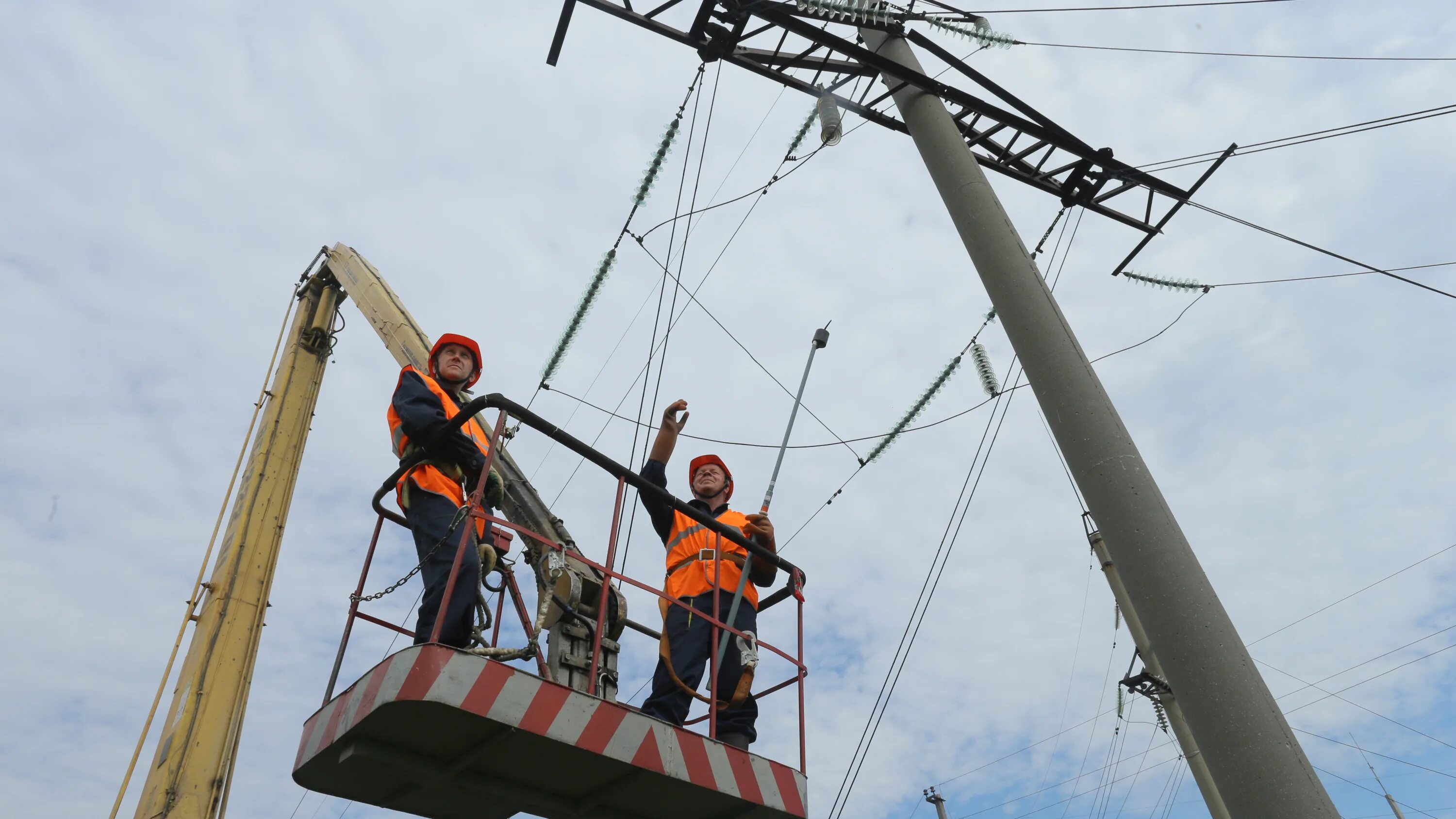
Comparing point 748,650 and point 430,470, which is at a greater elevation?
point 430,470

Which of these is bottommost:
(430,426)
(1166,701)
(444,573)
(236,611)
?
(444,573)

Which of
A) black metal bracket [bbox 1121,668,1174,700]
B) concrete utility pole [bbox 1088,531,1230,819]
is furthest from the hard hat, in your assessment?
black metal bracket [bbox 1121,668,1174,700]

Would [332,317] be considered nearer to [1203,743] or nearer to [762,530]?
[762,530]

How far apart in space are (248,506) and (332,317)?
2264 mm

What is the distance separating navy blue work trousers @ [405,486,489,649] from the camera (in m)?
4.04

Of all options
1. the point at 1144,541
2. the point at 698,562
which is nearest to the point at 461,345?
the point at 698,562

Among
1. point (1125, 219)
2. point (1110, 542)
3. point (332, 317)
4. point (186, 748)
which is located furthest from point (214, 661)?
point (1125, 219)

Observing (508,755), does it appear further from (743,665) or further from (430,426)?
(430,426)

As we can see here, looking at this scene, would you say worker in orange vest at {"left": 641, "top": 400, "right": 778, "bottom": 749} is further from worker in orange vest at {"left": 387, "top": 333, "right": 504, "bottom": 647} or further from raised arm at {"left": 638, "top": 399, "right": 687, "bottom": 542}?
worker in orange vest at {"left": 387, "top": 333, "right": 504, "bottom": 647}

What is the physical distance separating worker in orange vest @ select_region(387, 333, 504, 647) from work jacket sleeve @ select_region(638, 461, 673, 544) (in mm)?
842

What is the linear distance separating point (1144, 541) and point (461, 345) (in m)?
3.36

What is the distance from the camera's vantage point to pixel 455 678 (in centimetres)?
342

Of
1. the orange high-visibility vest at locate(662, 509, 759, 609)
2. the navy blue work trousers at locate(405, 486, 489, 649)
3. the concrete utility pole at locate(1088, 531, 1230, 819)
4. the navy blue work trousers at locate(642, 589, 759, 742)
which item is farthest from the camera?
the concrete utility pole at locate(1088, 531, 1230, 819)

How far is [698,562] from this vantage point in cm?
497
